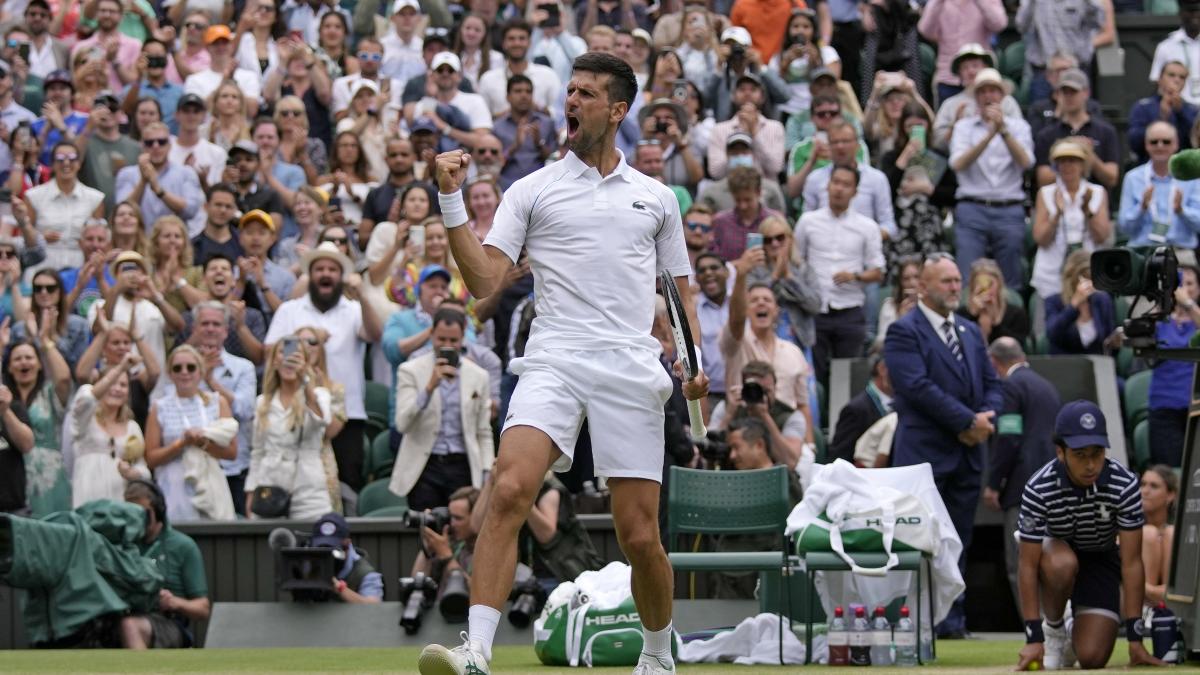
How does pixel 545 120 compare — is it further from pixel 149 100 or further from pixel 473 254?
pixel 473 254

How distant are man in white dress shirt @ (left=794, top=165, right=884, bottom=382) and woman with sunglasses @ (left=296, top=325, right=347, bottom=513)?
3.84 metres

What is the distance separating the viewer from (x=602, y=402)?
7457 millimetres

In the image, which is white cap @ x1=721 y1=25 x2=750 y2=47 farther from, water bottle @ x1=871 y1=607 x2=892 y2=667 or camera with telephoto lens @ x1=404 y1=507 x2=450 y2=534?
water bottle @ x1=871 y1=607 x2=892 y2=667

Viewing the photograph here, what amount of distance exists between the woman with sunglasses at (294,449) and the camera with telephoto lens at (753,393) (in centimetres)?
292

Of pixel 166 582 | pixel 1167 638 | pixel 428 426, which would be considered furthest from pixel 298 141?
pixel 1167 638

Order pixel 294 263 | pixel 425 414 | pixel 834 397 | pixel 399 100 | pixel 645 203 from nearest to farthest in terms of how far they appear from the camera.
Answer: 1. pixel 645 203
2. pixel 425 414
3. pixel 834 397
4. pixel 294 263
5. pixel 399 100

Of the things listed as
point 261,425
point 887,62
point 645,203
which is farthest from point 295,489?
point 887,62

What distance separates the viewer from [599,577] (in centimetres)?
1139

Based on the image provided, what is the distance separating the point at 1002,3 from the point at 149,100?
8.78 meters

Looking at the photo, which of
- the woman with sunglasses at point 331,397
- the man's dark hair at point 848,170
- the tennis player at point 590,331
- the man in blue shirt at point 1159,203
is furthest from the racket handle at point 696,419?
the man in blue shirt at point 1159,203

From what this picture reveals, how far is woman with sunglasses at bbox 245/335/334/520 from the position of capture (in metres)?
14.4

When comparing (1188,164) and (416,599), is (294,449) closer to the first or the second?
(416,599)

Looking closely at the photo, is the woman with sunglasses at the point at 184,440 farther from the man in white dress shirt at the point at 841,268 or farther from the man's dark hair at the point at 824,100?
the man's dark hair at the point at 824,100

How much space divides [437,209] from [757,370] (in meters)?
4.40
